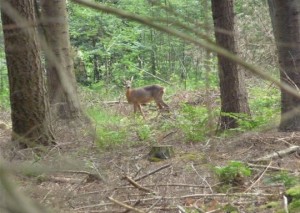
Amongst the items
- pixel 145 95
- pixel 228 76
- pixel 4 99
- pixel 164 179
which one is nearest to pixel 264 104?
pixel 228 76

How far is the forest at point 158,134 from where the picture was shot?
1.62 m

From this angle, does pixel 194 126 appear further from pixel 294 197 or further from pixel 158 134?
Answer: pixel 294 197

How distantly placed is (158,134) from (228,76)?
1538mm

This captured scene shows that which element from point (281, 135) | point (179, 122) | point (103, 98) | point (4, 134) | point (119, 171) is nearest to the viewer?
point (119, 171)

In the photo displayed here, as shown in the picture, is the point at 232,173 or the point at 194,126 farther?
the point at 194,126

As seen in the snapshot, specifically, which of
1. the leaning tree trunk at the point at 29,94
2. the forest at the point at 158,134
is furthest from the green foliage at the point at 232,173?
the leaning tree trunk at the point at 29,94

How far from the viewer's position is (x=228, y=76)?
852 cm

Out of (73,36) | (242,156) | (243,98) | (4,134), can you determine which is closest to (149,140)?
(243,98)

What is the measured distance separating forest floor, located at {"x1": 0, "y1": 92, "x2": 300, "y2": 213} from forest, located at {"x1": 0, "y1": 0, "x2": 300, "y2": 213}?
0.02 m

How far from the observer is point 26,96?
792 centimetres

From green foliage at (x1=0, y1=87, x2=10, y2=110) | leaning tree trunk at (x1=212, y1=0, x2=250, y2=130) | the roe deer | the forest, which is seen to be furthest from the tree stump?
the roe deer

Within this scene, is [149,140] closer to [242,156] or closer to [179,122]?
[179,122]

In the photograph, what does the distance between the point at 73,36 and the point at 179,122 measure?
43.0 ft

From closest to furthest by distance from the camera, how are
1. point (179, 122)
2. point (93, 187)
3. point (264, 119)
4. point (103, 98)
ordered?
point (93, 187)
point (264, 119)
point (179, 122)
point (103, 98)
